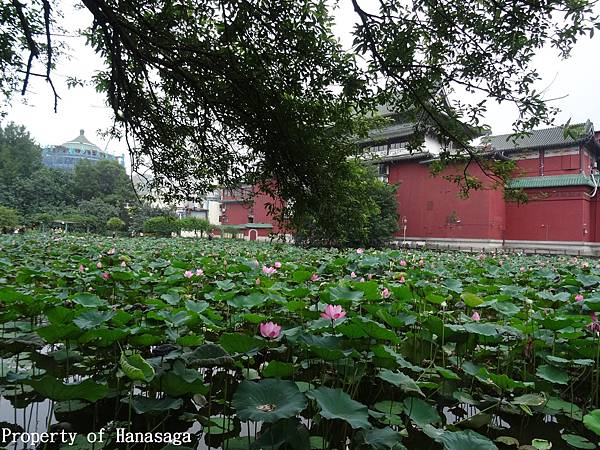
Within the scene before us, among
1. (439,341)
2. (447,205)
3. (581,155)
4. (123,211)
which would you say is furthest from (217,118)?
(123,211)

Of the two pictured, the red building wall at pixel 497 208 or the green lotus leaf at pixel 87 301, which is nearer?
the green lotus leaf at pixel 87 301

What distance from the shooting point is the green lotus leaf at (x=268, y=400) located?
893mm

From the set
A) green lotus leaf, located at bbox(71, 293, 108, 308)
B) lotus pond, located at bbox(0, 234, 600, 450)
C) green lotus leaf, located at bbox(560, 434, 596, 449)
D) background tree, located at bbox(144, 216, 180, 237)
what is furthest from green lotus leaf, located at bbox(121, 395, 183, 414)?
background tree, located at bbox(144, 216, 180, 237)

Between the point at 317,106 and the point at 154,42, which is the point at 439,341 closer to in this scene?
the point at 317,106

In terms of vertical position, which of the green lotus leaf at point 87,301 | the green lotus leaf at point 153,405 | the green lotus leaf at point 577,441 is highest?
the green lotus leaf at point 87,301

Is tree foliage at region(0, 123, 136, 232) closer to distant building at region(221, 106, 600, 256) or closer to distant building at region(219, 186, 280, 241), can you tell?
distant building at region(219, 186, 280, 241)

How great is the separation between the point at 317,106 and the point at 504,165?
1.22 m

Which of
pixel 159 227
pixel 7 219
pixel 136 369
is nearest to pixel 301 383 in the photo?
pixel 136 369

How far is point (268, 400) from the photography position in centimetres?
99

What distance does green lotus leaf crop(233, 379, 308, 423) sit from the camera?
35.2 inches

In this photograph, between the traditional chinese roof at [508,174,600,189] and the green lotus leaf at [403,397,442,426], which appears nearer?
the green lotus leaf at [403,397,442,426]

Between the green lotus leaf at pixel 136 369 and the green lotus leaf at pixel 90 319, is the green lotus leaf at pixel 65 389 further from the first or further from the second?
the green lotus leaf at pixel 90 319

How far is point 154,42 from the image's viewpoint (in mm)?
2719

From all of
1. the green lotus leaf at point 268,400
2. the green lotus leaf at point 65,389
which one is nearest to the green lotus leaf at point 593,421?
the green lotus leaf at point 268,400
